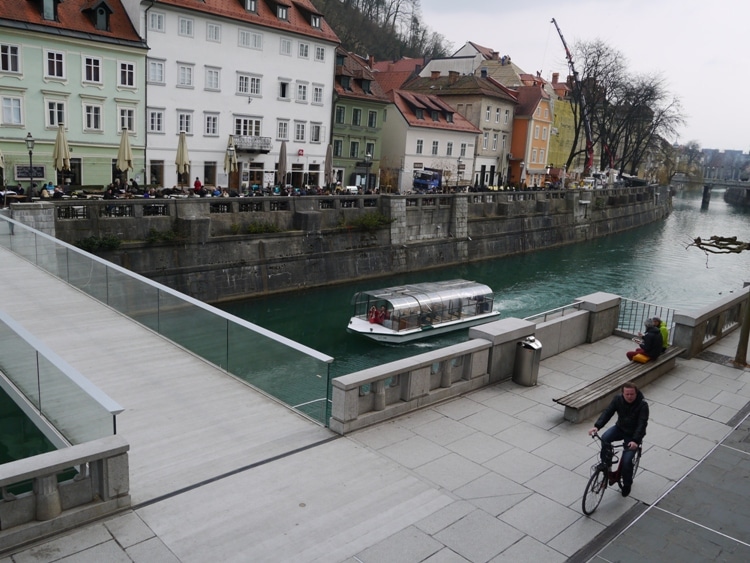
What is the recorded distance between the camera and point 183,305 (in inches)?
502

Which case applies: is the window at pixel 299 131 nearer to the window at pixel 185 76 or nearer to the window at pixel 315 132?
the window at pixel 315 132

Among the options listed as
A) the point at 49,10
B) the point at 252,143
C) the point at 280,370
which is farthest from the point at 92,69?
the point at 280,370

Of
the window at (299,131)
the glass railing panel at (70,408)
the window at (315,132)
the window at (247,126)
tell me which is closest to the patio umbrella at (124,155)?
the window at (247,126)

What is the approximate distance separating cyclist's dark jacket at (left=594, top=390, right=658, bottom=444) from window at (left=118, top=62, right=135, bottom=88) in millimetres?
36848

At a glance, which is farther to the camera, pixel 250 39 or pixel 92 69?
pixel 250 39

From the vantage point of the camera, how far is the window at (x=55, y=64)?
1401 inches

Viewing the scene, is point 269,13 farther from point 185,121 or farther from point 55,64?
point 55,64

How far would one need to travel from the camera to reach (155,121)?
40406mm

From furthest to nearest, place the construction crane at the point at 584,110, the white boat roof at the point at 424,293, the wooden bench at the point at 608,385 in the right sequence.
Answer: the construction crane at the point at 584,110 → the white boat roof at the point at 424,293 → the wooden bench at the point at 608,385

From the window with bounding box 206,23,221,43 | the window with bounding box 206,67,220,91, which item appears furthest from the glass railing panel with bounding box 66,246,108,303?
the window with bounding box 206,23,221,43

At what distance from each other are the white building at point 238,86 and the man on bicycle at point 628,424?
33.2 metres

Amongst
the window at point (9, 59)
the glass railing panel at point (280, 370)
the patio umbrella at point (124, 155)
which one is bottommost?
the glass railing panel at point (280, 370)

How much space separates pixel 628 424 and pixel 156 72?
38.1m

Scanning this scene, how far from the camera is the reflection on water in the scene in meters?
27.8
